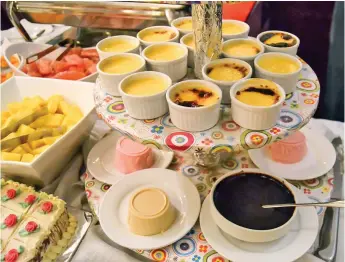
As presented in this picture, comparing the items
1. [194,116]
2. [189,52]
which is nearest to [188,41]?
[189,52]

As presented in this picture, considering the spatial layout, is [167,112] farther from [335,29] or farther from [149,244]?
[335,29]

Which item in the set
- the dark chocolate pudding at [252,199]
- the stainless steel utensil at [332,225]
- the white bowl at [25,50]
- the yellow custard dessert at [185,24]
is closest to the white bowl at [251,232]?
the dark chocolate pudding at [252,199]

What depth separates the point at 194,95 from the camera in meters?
0.70

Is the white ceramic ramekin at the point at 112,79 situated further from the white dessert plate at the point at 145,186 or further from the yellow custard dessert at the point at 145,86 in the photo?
the white dessert plate at the point at 145,186

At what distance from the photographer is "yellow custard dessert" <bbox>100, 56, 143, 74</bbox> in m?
0.79

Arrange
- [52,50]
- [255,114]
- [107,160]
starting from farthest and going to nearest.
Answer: [52,50]
[107,160]
[255,114]

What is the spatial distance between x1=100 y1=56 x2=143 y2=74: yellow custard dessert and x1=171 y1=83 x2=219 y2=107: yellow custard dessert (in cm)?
12

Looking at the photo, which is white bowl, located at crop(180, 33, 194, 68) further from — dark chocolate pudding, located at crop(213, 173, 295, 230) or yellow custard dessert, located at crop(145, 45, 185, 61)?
dark chocolate pudding, located at crop(213, 173, 295, 230)

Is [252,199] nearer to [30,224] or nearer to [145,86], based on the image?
[145,86]

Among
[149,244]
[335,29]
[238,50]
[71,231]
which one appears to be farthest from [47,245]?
[335,29]

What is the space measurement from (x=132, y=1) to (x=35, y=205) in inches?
27.4

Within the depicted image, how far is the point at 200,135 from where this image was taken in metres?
0.66

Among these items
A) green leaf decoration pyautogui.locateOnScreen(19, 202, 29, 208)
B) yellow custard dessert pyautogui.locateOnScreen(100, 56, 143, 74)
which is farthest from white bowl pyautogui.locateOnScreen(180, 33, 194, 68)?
green leaf decoration pyautogui.locateOnScreen(19, 202, 29, 208)

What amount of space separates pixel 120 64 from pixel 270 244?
46cm
